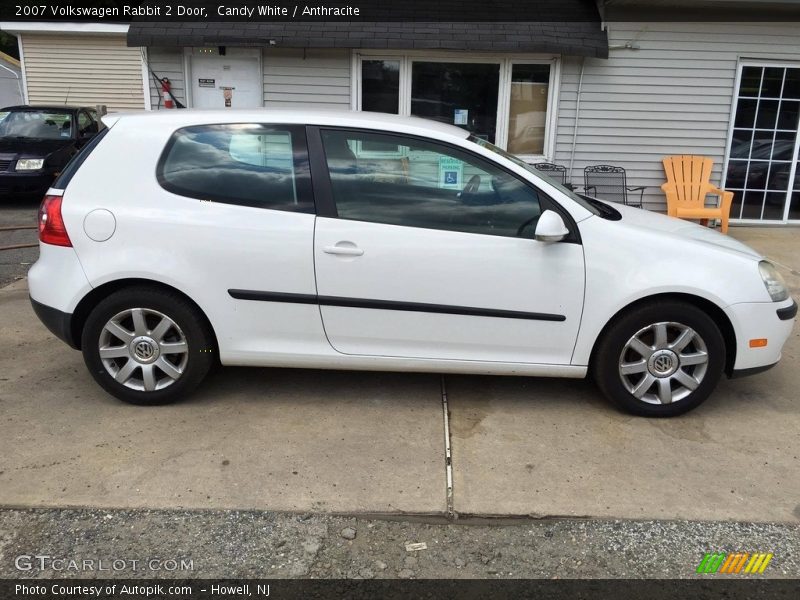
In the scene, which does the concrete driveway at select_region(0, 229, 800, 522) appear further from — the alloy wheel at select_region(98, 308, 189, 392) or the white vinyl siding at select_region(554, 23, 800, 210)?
the white vinyl siding at select_region(554, 23, 800, 210)

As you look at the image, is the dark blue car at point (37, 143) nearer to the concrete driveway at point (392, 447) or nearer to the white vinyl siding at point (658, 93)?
the concrete driveway at point (392, 447)

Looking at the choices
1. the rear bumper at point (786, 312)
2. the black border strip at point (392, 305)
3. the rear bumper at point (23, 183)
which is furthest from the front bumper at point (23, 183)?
the rear bumper at point (786, 312)

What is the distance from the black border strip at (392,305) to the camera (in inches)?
148

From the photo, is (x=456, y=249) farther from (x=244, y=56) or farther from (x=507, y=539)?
(x=244, y=56)

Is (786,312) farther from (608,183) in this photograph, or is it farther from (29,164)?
(29,164)

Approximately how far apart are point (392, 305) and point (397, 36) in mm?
6036

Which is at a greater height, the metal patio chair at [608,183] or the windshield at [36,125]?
the windshield at [36,125]

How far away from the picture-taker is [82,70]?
16.1 m

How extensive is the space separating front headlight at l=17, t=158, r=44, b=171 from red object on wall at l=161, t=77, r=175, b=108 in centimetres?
293

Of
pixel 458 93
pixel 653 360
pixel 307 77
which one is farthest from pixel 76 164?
pixel 458 93

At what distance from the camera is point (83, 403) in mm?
4078

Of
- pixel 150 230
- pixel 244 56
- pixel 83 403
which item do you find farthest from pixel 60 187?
pixel 244 56

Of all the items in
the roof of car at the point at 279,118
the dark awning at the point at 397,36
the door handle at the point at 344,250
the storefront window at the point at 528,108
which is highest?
the dark awning at the point at 397,36

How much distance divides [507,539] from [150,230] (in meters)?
2.42
